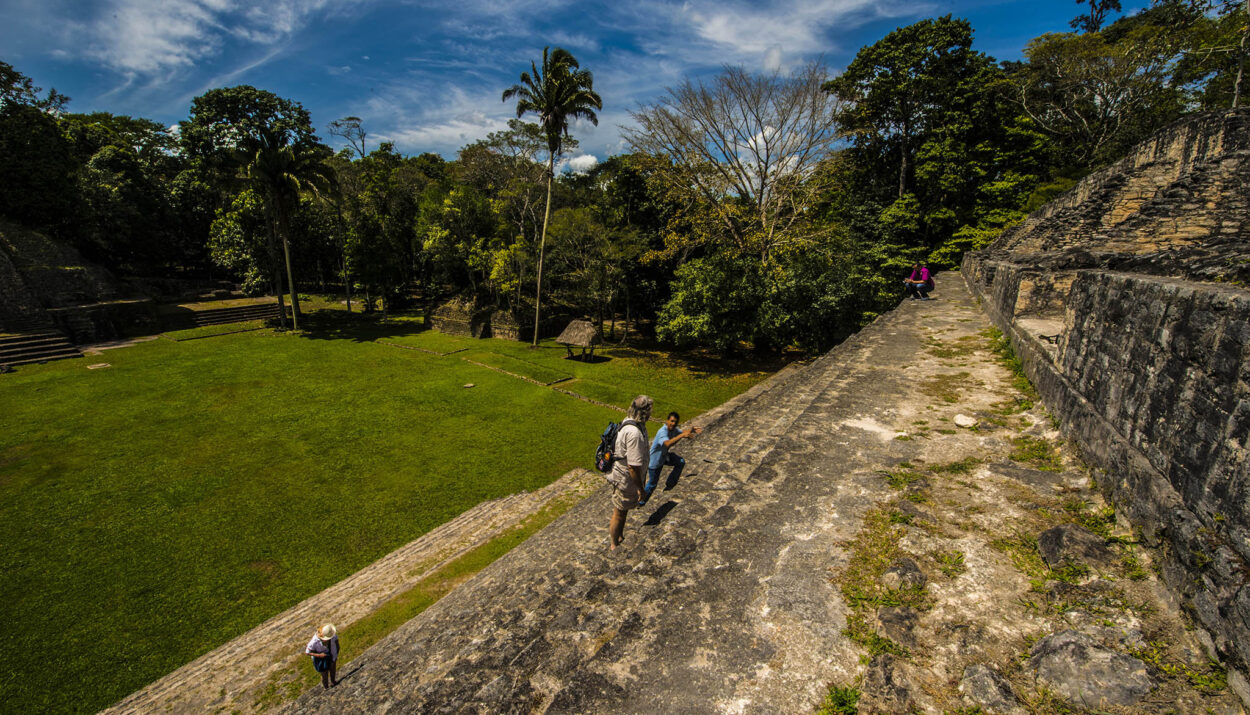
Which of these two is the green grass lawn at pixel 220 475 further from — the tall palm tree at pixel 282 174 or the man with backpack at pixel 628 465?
the tall palm tree at pixel 282 174

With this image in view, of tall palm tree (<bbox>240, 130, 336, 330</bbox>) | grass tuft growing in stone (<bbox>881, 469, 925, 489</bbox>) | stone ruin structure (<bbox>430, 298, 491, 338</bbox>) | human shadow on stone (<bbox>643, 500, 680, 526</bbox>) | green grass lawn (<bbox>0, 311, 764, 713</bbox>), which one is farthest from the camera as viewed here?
stone ruin structure (<bbox>430, 298, 491, 338</bbox>)

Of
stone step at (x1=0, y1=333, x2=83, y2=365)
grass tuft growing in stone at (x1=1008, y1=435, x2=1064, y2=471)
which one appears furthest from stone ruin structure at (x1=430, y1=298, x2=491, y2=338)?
grass tuft growing in stone at (x1=1008, y1=435, x2=1064, y2=471)

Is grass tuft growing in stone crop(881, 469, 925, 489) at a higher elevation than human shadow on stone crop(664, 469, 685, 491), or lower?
higher

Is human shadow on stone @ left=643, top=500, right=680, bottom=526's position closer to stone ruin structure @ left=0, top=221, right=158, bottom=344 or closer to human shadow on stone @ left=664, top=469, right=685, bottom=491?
human shadow on stone @ left=664, top=469, right=685, bottom=491

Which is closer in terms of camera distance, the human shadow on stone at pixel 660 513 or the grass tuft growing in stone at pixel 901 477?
the grass tuft growing in stone at pixel 901 477

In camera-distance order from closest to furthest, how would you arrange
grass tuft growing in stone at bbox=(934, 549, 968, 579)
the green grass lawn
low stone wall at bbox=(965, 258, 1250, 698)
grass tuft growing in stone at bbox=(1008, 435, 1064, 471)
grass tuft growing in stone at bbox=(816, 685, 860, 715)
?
1. low stone wall at bbox=(965, 258, 1250, 698)
2. grass tuft growing in stone at bbox=(816, 685, 860, 715)
3. grass tuft growing in stone at bbox=(934, 549, 968, 579)
4. grass tuft growing in stone at bbox=(1008, 435, 1064, 471)
5. the green grass lawn

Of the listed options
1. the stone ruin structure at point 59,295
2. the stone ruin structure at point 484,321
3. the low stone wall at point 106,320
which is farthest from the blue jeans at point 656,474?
the low stone wall at point 106,320

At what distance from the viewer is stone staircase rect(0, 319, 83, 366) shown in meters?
16.5

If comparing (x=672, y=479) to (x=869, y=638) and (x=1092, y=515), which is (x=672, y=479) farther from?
(x=1092, y=515)

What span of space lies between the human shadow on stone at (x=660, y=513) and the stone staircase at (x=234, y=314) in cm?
2983

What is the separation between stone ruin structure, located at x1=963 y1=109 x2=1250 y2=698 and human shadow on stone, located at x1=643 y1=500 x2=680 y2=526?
365 centimetres

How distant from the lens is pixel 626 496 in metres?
4.62

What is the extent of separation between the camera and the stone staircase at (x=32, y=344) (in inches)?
651

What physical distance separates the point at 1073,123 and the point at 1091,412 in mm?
28271
